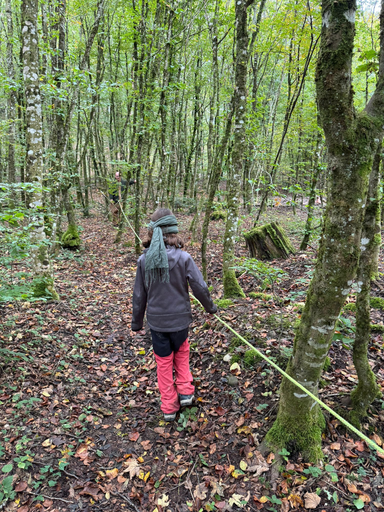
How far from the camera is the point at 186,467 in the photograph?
3.05 m

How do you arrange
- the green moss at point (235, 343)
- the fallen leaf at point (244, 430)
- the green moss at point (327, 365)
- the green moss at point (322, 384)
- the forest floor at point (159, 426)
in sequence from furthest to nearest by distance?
the green moss at point (235, 343), the green moss at point (327, 365), the green moss at point (322, 384), the fallen leaf at point (244, 430), the forest floor at point (159, 426)

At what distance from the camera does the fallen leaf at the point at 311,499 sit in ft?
7.84

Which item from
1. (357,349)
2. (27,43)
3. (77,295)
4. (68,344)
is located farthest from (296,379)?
(27,43)

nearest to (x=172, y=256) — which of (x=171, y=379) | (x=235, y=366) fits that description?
(x=171, y=379)

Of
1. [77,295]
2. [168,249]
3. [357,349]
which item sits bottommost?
[77,295]

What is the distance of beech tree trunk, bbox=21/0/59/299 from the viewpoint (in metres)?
5.50

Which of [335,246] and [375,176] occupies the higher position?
[375,176]

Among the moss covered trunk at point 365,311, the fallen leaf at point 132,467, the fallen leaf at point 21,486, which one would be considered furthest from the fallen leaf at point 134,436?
the moss covered trunk at point 365,311

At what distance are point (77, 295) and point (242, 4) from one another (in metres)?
7.32

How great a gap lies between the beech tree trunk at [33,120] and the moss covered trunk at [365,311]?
5200mm

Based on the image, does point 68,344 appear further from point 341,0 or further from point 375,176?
point 341,0

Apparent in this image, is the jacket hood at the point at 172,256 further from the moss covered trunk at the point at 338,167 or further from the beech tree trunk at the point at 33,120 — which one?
the beech tree trunk at the point at 33,120

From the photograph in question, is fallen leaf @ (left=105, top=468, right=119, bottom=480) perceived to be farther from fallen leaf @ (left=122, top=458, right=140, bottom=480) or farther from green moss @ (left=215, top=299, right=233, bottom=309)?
green moss @ (left=215, top=299, right=233, bottom=309)

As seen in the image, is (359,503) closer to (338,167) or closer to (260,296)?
(338,167)
